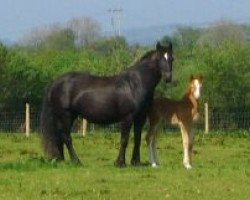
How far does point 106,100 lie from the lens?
55.4 feet

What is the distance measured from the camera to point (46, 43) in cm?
12544

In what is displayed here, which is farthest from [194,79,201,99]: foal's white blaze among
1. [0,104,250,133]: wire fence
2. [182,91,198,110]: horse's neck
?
[0,104,250,133]: wire fence

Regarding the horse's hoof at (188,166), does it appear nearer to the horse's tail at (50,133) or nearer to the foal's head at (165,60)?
the foal's head at (165,60)

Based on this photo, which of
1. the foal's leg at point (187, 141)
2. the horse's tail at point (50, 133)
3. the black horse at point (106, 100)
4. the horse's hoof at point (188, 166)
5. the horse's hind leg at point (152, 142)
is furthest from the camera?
the horse's tail at point (50, 133)

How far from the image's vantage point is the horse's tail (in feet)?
56.3

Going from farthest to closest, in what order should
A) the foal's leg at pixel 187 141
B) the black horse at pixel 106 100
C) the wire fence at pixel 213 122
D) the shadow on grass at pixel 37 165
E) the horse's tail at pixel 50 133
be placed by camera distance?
the wire fence at pixel 213 122
the horse's tail at pixel 50 133
the foal's leg at pixel 187 141
the black horse at pixel 106 100
the shadow on grass at pixel 37 165

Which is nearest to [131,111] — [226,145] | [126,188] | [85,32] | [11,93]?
[126,188]

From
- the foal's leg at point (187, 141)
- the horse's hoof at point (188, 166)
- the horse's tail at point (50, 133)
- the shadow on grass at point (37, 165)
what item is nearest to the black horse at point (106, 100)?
the horse's tail at point (50, 133)

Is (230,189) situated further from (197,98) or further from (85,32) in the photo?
(85,32)

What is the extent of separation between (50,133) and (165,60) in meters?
2.90

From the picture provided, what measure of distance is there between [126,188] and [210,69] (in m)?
45.3

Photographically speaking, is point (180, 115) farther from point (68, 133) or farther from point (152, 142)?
point (68, 133)

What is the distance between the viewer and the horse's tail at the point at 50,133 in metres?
17.2

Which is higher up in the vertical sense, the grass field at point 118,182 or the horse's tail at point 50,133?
the horse's tail at point 50,133
